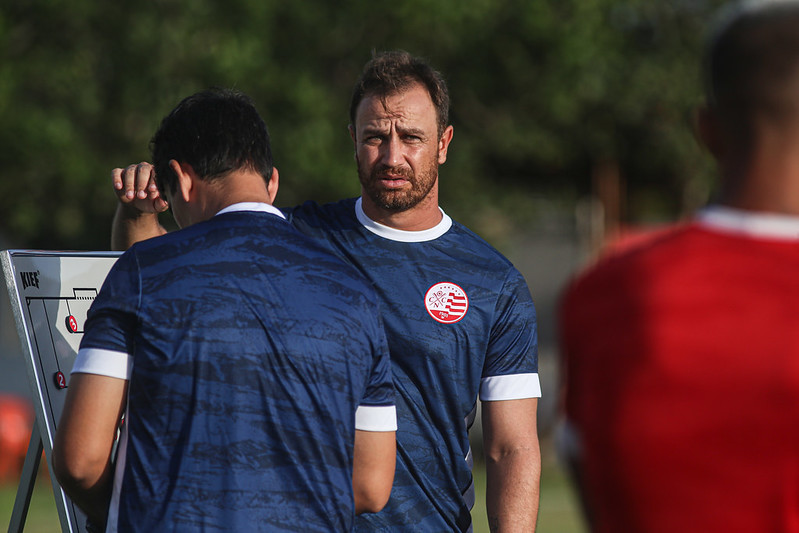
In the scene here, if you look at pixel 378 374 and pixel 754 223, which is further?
pixel 378 374

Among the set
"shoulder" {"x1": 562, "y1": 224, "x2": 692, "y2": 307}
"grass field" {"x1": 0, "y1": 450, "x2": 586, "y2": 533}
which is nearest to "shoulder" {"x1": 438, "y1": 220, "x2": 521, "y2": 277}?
"shoulder" {"x1": 562, "y1": 224, "x2": 692, "y2": 307}

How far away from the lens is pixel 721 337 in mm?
1628

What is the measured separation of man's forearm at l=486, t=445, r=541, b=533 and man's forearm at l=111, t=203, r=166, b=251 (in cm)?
137

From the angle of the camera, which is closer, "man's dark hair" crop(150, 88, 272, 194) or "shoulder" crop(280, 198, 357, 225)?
"man's dark hair" crop(150, 88, 272, 194)

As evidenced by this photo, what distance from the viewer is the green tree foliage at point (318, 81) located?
14336mm

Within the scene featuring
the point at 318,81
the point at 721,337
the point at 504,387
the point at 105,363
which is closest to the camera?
the point at 721,337

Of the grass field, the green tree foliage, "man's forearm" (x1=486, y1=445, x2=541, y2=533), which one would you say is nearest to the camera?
"man's forearm" (x1=486, y1=445, x2=541, y2=533)

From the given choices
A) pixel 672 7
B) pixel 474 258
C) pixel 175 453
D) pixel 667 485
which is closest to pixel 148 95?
pixel 672 7

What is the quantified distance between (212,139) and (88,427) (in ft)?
2.49

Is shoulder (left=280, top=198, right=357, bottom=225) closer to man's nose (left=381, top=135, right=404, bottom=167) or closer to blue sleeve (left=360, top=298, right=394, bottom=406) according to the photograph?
man's nose (left=381, top=135, right=404, bottom=167)

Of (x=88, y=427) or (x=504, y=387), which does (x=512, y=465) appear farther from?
(x=88, y=427)

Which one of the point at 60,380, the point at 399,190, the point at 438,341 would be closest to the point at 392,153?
the point at 399,190

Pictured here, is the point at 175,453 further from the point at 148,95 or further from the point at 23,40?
the point at 23,40

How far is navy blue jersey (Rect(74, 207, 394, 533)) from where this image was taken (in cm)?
250
